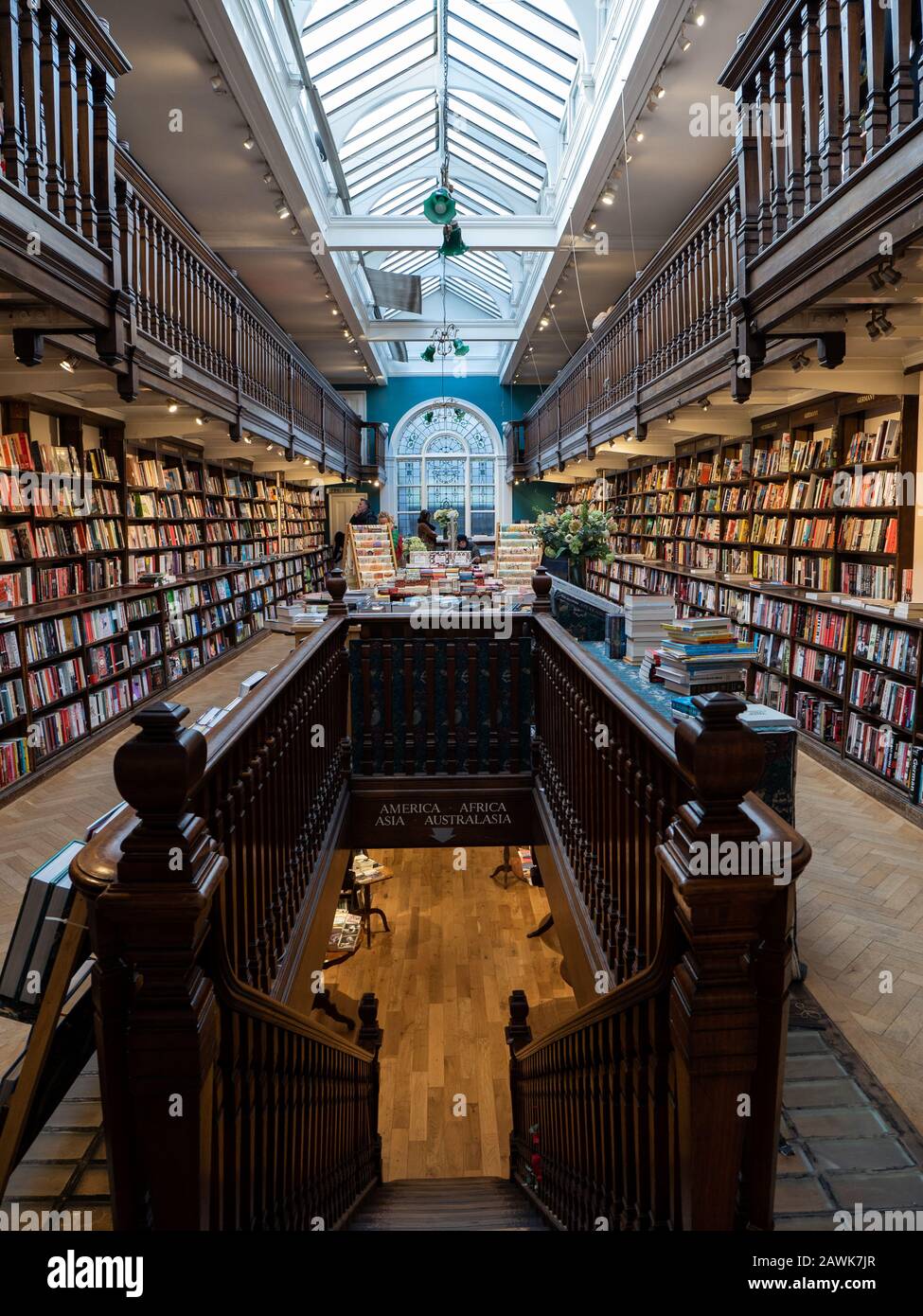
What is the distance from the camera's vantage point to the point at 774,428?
7.28 metres

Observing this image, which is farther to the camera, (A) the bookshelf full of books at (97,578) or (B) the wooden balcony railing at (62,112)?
(A) the bookshelf full of books at (97,578)

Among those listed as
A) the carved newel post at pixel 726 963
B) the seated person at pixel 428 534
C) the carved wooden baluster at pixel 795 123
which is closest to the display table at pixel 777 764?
the carved newel post at pixel 726 963

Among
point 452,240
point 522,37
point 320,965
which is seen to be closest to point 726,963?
point 320,965

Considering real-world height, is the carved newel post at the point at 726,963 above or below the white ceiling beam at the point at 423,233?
below

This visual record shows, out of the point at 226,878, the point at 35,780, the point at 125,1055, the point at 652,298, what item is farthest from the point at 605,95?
the point at 125,1055

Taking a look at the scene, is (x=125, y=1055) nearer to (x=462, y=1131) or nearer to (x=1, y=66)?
(x=1, y=66)

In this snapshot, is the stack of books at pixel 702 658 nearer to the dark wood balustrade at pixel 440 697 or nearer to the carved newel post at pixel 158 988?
the dark wood balustrade at pixel 440 697

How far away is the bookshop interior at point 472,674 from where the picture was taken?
1.37 meters

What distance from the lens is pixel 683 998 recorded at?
1.31 meters

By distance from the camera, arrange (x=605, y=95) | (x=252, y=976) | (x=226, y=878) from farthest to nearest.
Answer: (x=605, y=95), (x=252, y=976), (x=226, y=878)

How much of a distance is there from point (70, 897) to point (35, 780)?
405 cm

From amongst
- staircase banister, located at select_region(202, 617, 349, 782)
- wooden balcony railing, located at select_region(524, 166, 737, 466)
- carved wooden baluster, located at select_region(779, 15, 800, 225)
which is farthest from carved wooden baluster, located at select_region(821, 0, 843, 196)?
staircase banister, located at select_region(202, 617, 349, 782)

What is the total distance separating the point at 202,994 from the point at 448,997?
541cm

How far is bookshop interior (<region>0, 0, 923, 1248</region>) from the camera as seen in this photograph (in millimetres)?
1372
